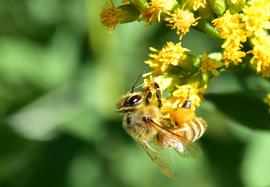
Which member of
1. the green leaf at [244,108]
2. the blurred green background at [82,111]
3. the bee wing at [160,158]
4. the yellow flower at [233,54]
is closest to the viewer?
the bee wing at [160,158]

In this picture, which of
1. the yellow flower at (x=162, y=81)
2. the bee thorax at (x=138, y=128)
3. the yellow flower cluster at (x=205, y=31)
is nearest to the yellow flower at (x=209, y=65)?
the yellow flower cluster at (x=205, y=31)

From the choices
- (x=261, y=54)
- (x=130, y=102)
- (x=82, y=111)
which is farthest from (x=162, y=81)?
(x=82, y=111)

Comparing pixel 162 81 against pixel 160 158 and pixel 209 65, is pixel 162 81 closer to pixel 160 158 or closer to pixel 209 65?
pixel 209 65

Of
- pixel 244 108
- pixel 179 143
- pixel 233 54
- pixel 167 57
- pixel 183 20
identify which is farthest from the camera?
pixel 244 108

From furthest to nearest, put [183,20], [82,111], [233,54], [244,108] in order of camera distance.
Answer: [82,111] → [244,108] → [183,20] → [233,54]

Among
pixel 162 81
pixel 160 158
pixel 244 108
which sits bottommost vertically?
pixel 244 108

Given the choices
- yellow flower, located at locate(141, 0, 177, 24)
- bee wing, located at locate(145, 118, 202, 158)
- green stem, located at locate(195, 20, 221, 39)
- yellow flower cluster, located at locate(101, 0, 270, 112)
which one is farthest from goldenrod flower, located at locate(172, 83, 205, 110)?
yellow flower, located at locate(141, 0, 177, 24)

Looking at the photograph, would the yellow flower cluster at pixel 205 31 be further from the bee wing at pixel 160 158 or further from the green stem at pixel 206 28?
the bee wing at pixel 160 158

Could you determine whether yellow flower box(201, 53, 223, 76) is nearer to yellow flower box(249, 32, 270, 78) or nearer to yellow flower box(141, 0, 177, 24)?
yellow flower box(249, 32, 270, 78)
